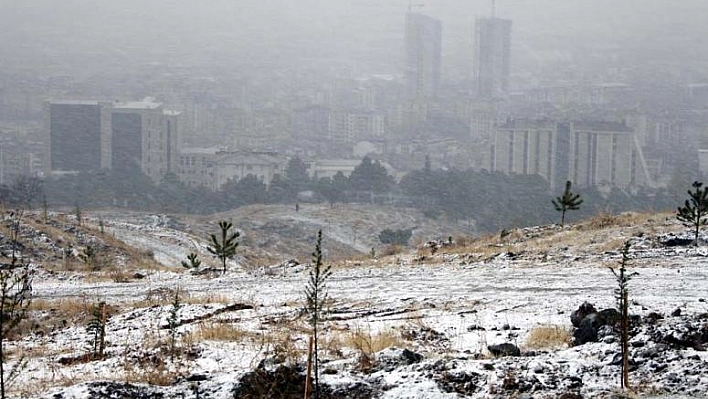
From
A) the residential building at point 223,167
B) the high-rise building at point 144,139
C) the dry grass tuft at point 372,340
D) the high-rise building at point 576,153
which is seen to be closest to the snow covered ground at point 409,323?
the dry grass tuft at point 372,340

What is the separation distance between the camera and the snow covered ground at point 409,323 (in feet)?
12.6

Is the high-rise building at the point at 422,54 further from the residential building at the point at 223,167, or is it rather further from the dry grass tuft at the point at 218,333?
the dry grass tuft at the point at 218,333

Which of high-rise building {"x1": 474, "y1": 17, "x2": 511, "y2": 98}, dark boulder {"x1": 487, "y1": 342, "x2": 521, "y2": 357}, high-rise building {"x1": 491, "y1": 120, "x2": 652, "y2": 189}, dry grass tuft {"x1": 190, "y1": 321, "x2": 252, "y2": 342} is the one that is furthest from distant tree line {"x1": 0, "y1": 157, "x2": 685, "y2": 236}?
dark boulder {"x1": 487, "y1": 342, "x2": 521, "y2": 357}

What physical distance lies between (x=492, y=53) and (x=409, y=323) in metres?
89.5

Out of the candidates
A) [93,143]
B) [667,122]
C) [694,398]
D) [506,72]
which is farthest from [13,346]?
[506,72]

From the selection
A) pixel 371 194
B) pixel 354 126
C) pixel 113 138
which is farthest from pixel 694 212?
pixel 354 126

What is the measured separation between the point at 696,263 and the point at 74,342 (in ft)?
18.3

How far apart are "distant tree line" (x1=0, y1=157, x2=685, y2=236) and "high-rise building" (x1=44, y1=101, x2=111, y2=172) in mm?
7921

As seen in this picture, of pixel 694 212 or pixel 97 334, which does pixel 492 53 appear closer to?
pixel 694 212

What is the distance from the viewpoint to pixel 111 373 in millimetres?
4363

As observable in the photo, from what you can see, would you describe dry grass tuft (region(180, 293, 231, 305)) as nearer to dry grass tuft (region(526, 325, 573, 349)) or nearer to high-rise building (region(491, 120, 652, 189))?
dry grass tuft (region(526, 325, 573, 349))

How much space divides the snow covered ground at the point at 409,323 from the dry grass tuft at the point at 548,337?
0.33 feet

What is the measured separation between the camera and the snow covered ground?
386 centimetres

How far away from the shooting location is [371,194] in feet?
162
